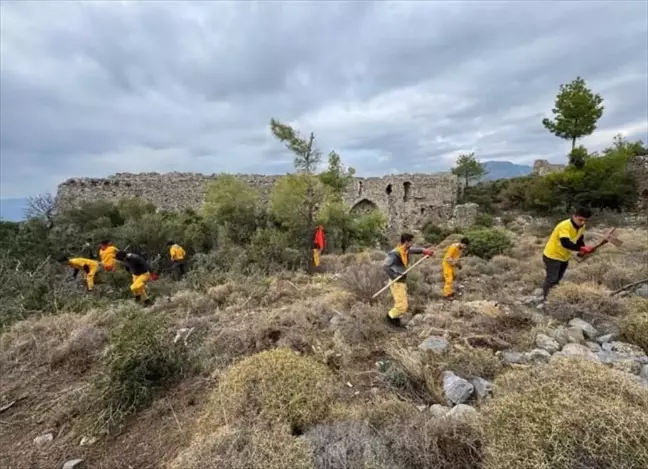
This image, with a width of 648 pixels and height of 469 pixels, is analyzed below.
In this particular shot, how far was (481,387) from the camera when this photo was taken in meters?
3.13

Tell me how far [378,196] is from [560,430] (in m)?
21.3

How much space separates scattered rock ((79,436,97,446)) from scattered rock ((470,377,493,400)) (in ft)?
10.0

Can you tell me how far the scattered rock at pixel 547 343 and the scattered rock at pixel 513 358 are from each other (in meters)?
0.33

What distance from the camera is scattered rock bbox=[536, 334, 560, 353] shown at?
3.90 meters

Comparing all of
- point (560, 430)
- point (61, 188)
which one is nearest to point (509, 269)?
point (560, 430)

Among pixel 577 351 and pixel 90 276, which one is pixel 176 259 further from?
pixel 577 351

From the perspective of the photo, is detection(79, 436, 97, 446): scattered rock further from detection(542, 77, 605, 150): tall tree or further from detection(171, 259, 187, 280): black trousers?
detection(542, 77, 605, 150): tall tree

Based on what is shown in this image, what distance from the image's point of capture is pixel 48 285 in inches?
271

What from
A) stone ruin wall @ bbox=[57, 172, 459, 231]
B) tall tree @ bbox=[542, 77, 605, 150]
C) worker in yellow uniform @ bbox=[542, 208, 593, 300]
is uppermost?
tall tree @ bbox=[542, 77, 605, 150]

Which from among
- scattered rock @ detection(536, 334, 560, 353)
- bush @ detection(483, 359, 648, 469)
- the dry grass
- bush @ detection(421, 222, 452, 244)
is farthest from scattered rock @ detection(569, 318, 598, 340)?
bush @ detection(421, 222, 452, 244)

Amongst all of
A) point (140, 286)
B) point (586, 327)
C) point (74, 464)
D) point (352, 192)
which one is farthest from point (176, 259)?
point (352, 192)

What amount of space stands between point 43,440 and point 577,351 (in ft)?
15.7

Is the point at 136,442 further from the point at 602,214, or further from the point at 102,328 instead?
the point at 602,214

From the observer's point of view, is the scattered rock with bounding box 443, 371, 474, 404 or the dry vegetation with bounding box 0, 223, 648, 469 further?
the scattered rock with bounding box 443, 371, 474, 404
